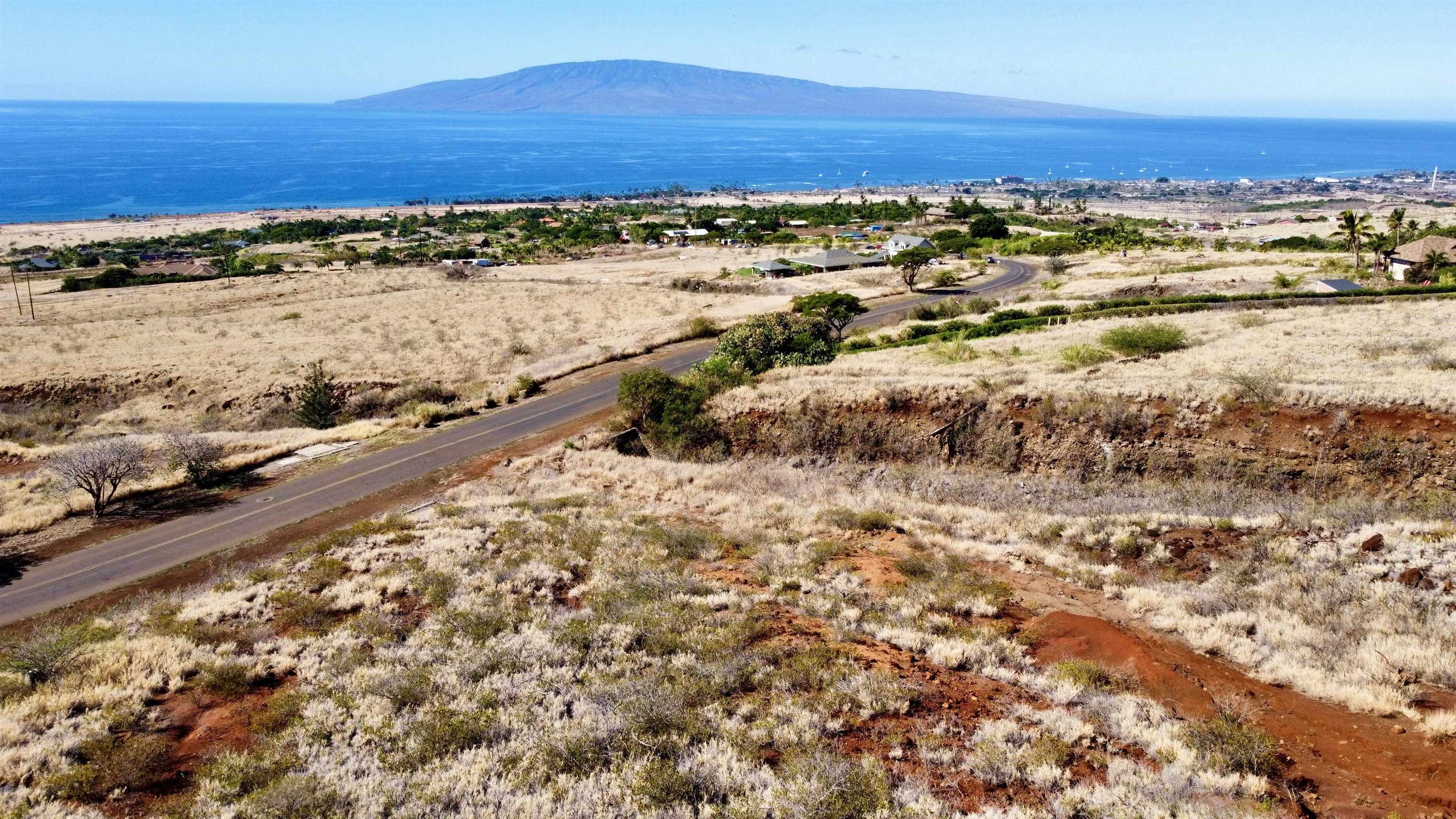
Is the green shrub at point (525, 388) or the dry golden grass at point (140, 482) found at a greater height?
the green shrub at point (525, 388)

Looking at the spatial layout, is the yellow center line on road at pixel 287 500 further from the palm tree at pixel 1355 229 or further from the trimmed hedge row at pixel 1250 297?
the palm tree at pixel 1355 229

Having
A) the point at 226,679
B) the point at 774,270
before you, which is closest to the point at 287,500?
the point at 226,679

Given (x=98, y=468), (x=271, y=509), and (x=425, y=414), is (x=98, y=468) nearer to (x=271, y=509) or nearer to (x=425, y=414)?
(x=271, y=509)

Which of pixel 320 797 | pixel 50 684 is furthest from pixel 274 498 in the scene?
pixel 320 797

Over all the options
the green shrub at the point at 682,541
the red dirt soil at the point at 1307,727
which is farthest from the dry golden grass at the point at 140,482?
the red dirt soil at the point at 1307,727

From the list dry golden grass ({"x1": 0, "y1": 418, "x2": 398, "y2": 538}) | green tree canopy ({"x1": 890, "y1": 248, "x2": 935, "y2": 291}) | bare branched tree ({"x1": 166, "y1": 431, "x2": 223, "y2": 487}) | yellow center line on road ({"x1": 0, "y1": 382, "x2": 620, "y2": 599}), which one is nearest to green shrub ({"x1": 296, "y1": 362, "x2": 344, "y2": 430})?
dry golden grass ({"x1": 0, "y1": 418, "x2": 398, "y2": 538})
